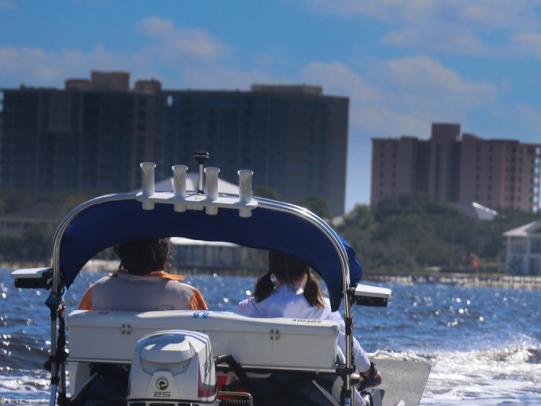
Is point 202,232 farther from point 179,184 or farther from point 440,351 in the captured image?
point 440,351

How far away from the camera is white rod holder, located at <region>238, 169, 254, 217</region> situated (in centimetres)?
943

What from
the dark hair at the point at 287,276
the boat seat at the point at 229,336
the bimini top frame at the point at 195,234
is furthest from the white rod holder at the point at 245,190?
the dark hair at the point at 287,276

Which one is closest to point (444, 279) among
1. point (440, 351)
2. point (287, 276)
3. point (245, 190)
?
point (440, 351)

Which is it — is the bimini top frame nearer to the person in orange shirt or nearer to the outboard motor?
the person in orange shirt

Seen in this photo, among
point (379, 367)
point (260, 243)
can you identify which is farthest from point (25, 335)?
point (260, 243)

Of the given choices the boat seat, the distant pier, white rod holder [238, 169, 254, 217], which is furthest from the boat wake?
the distant pier

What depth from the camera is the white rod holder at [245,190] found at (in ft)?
30.9

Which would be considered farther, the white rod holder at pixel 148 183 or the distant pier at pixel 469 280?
the distant pier at pixel 469 280

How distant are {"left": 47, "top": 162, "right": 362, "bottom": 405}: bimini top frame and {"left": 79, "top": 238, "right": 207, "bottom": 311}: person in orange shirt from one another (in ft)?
0.38

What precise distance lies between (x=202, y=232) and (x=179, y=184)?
1044mm

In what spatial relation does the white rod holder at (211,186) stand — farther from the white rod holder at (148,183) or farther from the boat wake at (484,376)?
the boat wake at (484,376)

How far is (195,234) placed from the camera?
33.9 ft

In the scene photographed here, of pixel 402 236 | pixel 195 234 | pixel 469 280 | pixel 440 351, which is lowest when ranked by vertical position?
pixel 469 280

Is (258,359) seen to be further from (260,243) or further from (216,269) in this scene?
(216,269)
